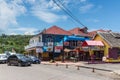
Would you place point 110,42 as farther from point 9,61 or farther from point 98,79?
point 98,79

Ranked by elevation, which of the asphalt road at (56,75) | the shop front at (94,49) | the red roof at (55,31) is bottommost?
the asphalt road at (56,75)

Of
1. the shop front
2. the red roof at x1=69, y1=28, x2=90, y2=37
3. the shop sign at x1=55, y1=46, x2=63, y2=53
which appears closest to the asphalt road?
the shop front

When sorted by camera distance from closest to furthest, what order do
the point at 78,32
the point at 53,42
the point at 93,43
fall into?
the point at 93,43 < the point at 53,42 < the point at 78,32

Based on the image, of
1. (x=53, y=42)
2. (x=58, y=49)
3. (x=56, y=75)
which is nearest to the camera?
(x=56, y=75)

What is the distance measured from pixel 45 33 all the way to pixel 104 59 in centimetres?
1966

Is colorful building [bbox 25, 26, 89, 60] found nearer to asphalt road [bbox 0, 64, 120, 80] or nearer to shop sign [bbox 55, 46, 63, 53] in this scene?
shop sign [bbox 55, 46, 63, 53]

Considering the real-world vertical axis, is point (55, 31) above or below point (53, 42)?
above

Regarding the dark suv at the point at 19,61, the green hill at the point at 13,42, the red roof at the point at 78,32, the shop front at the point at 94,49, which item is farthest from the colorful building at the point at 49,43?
the green hill at the point at 13,42

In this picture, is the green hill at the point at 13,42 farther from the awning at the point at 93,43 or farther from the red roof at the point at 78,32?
the awning at the point at 93,43

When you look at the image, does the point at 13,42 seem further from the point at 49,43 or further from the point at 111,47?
the point at 111,47

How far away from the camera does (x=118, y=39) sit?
189 ft

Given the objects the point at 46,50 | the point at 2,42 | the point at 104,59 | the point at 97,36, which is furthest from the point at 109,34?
the point at 2,42

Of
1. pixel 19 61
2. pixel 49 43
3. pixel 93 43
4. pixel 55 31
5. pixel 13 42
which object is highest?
pixel 13 42

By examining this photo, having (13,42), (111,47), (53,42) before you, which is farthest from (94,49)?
(13,42)
